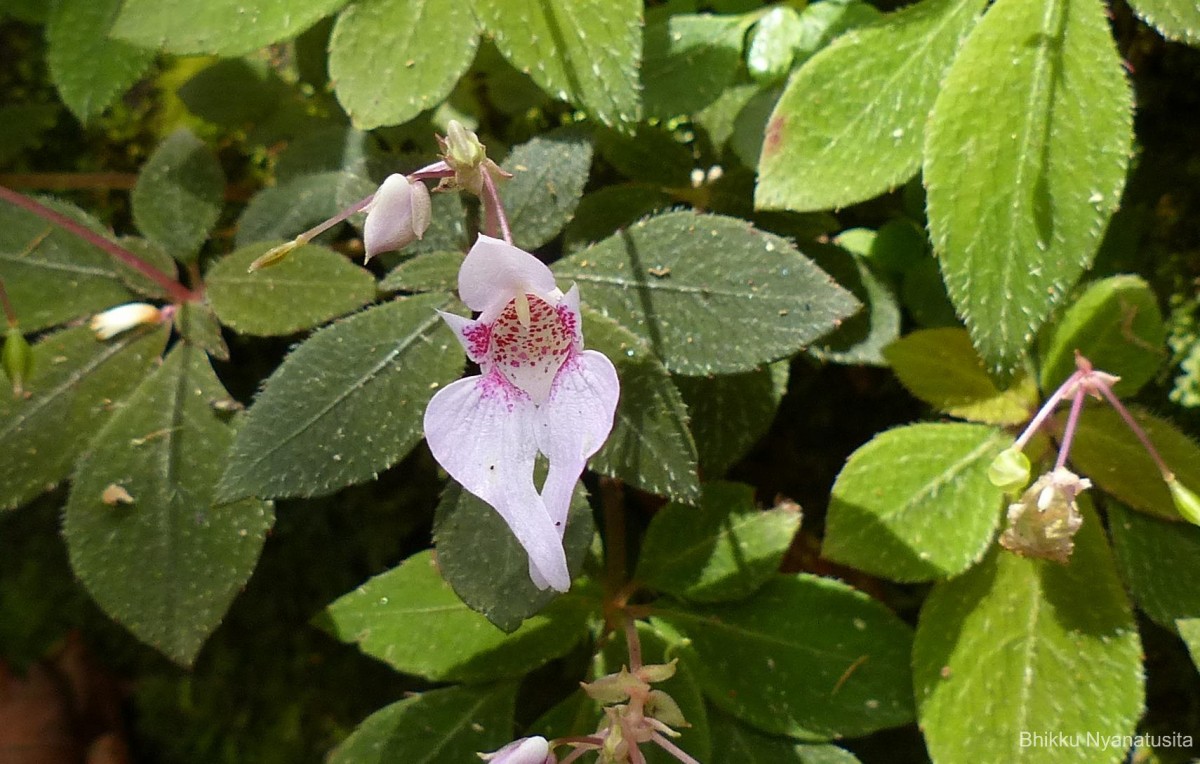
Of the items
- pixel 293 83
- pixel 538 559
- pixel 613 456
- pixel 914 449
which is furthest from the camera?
pixel 293 83

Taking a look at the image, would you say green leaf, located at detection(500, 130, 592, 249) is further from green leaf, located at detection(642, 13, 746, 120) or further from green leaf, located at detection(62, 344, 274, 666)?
green leaf, located at detection(62, 344, 274, 666)

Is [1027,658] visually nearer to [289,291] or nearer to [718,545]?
[718,545]

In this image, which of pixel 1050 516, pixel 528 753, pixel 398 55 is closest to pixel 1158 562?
pixel 1050 516

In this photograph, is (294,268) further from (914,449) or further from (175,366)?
(914,449)

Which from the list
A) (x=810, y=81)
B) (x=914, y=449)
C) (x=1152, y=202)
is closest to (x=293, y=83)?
(x=810, y=81)

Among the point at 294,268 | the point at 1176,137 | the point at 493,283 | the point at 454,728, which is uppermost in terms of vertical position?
the point at 1176,137

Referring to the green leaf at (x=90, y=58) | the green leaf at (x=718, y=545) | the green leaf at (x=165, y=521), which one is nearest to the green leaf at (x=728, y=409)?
the green leaf at (x=718, y=545)

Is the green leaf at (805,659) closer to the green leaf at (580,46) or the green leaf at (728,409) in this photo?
the green leaf at (728,409)

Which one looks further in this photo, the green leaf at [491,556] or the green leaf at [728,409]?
the green leaf at [728,409]
